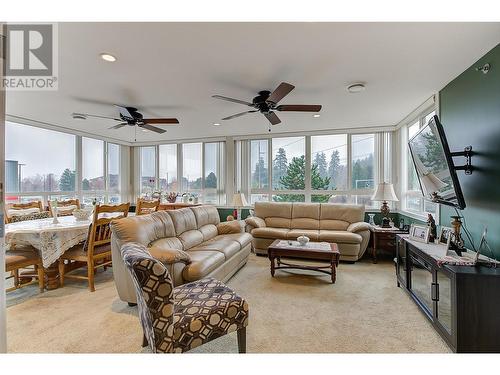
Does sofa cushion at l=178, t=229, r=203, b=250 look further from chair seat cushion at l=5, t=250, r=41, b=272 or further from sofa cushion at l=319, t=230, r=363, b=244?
sofa cushion at l=319, t=230, r=363, b=244

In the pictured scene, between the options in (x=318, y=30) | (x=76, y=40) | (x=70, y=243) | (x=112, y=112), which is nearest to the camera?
(x=318, y=30)

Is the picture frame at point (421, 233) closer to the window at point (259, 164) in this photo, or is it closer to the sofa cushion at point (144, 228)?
the sofa cushion at point (144, 228)

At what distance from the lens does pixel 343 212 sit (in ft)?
15.6

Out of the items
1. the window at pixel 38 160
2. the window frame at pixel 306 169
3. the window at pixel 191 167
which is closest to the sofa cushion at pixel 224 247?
the window frame at pixel 306 169

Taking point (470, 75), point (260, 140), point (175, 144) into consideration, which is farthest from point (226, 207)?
point (470, 75)

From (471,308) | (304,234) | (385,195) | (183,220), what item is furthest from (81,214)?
(385,195)

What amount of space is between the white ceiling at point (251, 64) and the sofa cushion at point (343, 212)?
1770mm

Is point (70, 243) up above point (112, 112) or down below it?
below

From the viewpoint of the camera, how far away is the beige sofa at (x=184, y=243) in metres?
2.37

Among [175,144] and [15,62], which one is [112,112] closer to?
[15,62]

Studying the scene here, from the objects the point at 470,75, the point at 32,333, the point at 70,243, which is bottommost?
the point at 32,333

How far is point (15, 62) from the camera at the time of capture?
7.57 feet

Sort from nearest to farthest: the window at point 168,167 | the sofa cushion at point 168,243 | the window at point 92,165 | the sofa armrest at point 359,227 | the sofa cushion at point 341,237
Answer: the sofa cushion at point 168,243, the sofa cushion at point 341,237, the sofa armrest at point 359,227, the window at point 92,165, the window at point 168,167

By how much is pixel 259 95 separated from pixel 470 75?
2.18 meters
